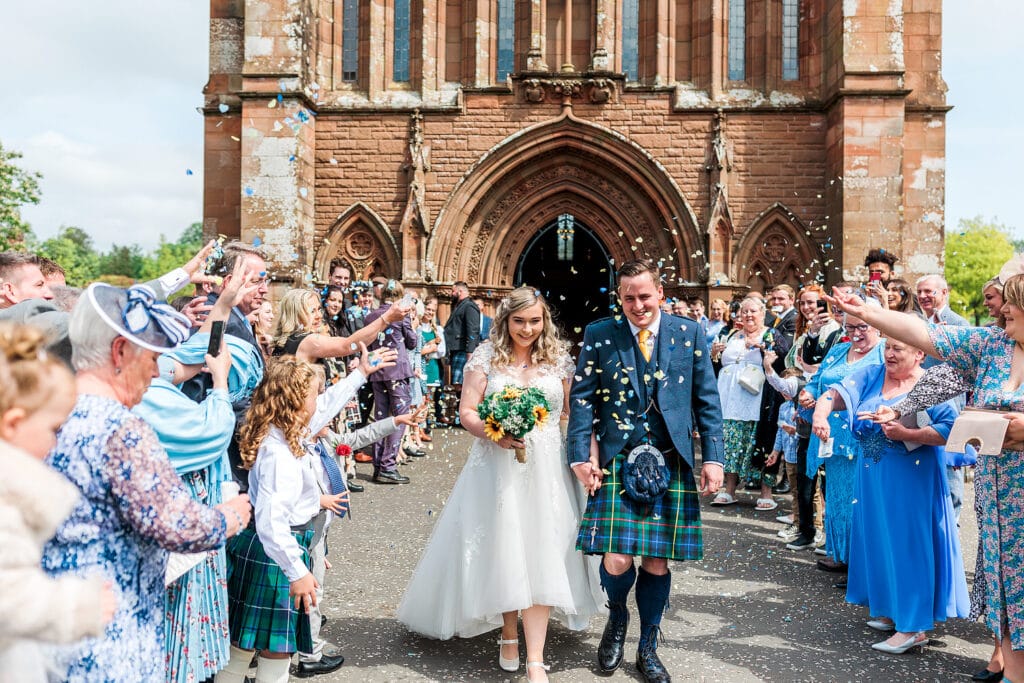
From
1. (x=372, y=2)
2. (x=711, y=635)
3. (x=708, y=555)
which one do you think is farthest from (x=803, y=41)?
(x=711, y=635)

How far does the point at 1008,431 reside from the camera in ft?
11.8

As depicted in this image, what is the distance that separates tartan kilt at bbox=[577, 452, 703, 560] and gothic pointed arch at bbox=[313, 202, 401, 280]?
40.0 ft

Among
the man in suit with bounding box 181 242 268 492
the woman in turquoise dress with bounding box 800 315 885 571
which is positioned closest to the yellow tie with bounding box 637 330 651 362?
the woman in turquoise dress with bounding box 800 315 885 571

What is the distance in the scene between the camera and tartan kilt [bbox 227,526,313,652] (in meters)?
3.49

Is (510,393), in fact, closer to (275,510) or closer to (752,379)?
(275,510)

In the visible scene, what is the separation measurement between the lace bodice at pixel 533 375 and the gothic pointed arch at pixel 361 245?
11561mm

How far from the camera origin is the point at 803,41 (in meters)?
15.8

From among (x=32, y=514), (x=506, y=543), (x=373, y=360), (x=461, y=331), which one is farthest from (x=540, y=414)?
(x=461, y=331)

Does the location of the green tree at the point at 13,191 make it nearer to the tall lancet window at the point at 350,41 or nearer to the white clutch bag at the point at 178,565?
the tall lancet window at the point at 350,41

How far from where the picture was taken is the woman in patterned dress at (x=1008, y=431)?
3.68 meters

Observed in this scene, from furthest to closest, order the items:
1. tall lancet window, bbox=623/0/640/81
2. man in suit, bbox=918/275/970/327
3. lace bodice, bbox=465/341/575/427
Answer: tall lancet window, bbox=623/0/640/81
man in suit, bbox=918/275/970/327
lace bodice, bbox=465/341/575/427

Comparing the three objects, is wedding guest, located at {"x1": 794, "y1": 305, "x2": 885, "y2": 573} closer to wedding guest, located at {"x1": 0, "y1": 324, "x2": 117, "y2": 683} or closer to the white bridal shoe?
the white bridal shoe

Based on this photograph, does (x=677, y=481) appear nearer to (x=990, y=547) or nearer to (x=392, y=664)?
(x=990, y=547)

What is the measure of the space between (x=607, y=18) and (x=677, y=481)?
13.5m
